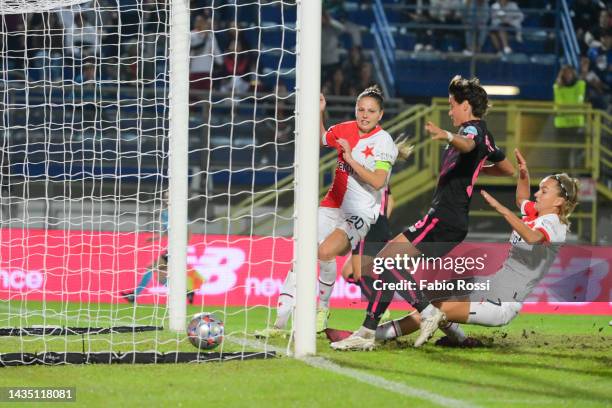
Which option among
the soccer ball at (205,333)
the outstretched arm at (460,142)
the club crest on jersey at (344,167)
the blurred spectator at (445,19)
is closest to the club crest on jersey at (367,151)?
the club crest on jersey at (344,167)

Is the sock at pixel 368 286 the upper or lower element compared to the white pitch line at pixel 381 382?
upper

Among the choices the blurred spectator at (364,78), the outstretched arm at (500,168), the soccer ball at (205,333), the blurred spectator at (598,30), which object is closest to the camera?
the soccer ball at (205,333)

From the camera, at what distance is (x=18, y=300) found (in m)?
12.5

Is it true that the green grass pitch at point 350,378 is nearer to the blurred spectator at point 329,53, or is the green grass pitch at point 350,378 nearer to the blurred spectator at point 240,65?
the blurred spectator at point 240,65

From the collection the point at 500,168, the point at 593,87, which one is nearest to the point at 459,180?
the point at 500,168

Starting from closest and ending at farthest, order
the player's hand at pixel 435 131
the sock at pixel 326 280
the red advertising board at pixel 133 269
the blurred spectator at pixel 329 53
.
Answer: the player's hand at pixel 435 131, the sock at pixel 326 280, the red advertising board at pixel 133 269, the blurred spectator at pixel 329 53

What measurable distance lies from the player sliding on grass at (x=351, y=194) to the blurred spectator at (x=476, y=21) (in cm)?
1091

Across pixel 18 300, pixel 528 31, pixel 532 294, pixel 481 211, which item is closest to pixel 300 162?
A: pixel 532 294

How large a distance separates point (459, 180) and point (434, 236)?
422mm

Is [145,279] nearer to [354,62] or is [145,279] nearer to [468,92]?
[468,92]

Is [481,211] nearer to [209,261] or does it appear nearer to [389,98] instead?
[389,98]

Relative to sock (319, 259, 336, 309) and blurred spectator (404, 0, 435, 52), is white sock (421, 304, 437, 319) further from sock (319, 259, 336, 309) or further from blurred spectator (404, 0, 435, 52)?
blurred spectator (404, 0, 435, 52)

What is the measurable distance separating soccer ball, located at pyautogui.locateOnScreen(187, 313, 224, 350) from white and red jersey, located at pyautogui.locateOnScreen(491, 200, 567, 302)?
1989 mm

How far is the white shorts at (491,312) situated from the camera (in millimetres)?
7895
